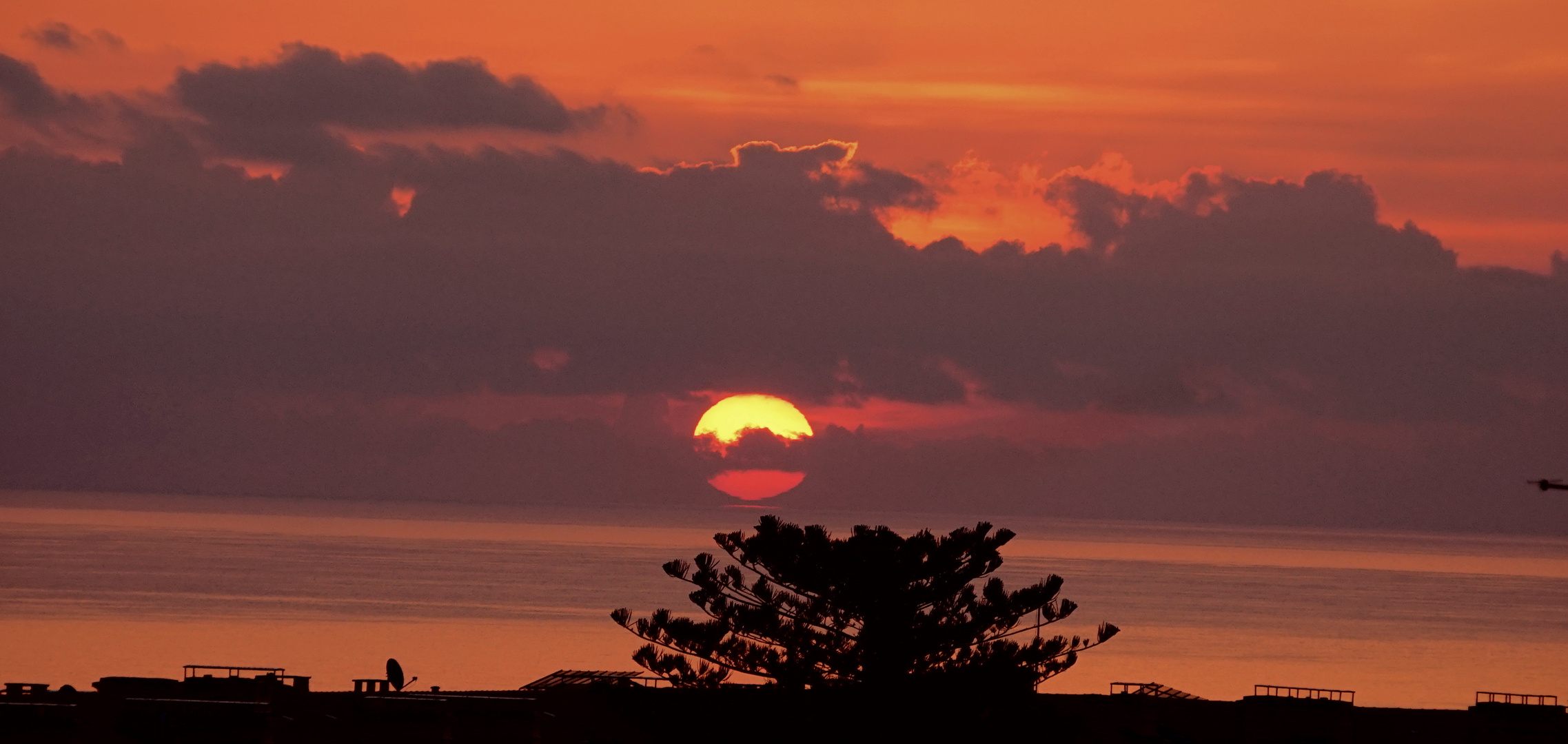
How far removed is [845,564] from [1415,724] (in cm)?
1210

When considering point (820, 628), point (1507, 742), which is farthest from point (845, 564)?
point (1507, 742)

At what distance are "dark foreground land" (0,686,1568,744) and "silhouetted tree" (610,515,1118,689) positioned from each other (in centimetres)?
43

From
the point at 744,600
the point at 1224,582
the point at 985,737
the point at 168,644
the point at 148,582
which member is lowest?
the point at 985,737

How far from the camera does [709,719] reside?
1153 inches

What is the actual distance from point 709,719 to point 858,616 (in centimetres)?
291

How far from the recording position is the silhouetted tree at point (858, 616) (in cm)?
2895

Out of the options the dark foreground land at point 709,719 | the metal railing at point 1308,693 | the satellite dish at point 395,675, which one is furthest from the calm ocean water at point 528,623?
the dark foreground land at point 709,719

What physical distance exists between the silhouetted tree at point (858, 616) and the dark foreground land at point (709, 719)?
43 cm

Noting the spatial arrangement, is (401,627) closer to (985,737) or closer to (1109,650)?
(1109,650)

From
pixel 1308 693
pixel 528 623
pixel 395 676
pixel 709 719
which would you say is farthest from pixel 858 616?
pixel 528 623

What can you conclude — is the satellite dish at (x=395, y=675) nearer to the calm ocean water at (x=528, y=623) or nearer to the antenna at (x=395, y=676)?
the antenna at (x=395, y=676)

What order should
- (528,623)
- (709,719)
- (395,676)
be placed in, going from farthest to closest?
(528,623), (395,676), (709,719)

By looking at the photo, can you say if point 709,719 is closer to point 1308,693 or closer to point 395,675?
point 395,675

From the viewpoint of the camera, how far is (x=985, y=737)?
29.6 metres
